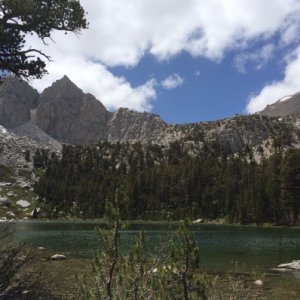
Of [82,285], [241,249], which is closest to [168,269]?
[82,285]

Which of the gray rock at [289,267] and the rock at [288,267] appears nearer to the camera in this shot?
the rock at [288,267]

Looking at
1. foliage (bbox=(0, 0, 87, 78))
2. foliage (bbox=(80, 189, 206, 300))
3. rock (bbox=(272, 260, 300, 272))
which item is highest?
foliage (bbox=(0, 0, 87, 78))

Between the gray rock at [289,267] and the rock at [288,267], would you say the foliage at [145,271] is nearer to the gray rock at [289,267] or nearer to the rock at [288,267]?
the rock at [288,267]

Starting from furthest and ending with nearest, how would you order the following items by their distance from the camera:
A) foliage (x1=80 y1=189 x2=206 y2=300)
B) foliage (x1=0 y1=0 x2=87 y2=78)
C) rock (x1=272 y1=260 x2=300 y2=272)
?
1. rock (x1=272 y1=260 x2=300 y2=272)
2. foliage (x1=0 y1=0 x2=87 y2=78)
3. foliage (x1=80 y1=189 x2=206 y2=300)

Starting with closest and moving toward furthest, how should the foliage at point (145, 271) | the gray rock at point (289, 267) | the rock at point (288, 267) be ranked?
the foliage at point (145, 271) < the rock at point (288, 267) < the gray rock at point (289, 267)

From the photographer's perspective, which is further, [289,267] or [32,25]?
[289,267]

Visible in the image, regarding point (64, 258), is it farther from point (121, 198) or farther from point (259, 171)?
point (259, 171)

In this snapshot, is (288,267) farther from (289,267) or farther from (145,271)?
(145,271)

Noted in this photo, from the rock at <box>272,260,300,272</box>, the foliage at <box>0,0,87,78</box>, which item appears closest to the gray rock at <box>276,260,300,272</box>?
the rock at <box>272,260,300,272</box>

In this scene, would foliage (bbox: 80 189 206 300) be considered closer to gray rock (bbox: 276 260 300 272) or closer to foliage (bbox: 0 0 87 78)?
foliage (bbox: 0 0 87 78)

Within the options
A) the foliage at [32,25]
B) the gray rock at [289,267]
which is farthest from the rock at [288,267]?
the foliage at [32,25]

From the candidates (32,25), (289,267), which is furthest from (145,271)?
(289,267)

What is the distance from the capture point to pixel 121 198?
35.7 feet

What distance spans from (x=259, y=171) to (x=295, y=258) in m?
131
